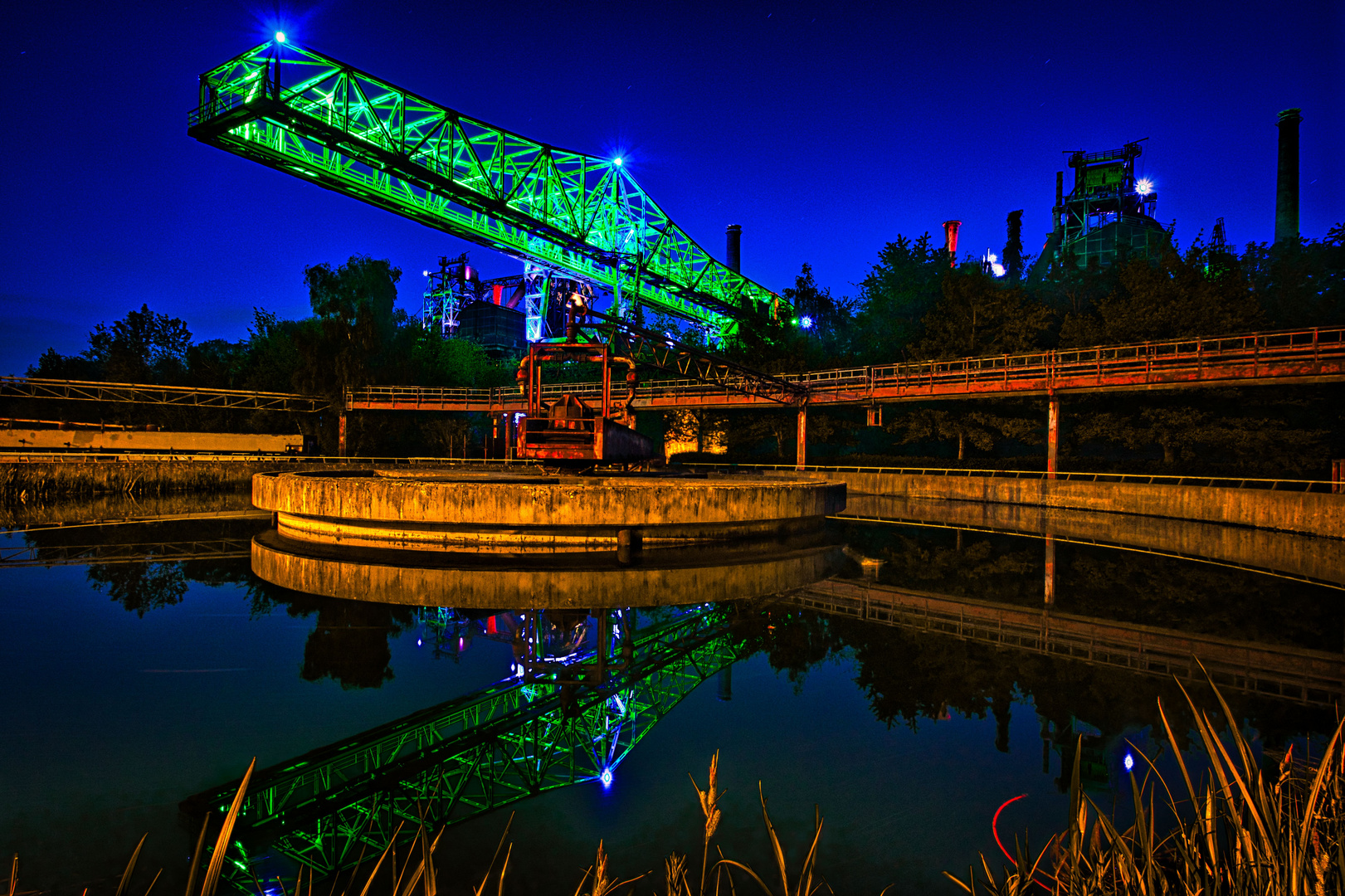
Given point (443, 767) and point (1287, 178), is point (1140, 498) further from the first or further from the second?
point (1287, 178)

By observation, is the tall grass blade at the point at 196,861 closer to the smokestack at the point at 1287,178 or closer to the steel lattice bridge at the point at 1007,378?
the steel lattice bridge at the point at 1007,378

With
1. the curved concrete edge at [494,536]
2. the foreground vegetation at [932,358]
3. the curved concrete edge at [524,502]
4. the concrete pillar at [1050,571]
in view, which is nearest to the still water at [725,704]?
the concrete pillar at [1050,571]

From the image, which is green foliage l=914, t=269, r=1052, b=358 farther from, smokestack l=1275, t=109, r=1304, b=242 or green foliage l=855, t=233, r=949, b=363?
smokestack l=1275, t=109, r=1304, b=242

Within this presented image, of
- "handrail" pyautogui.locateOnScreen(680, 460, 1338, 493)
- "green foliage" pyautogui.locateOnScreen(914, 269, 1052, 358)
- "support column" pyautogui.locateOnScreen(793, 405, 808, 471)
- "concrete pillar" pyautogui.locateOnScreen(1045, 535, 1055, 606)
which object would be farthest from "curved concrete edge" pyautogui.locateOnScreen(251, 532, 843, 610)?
"green foliage" pyautogui.locateOnScreen(914, 269, 1052, 358)

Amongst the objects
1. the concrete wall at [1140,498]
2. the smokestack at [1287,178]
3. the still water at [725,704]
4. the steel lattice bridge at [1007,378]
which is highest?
the smokestack at [1287,178]

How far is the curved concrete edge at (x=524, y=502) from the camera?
1365cm

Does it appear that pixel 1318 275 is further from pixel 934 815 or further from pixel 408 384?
pixel 408 384

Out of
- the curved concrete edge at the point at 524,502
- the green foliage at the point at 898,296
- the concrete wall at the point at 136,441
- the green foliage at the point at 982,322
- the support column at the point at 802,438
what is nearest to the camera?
the curved concrete edge at the point at 524,502

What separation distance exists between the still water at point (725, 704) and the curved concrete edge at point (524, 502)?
2623mm

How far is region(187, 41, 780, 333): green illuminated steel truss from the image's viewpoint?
31.4 m

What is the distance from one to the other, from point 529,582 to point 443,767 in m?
6.28

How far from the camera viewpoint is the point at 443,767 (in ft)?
16.6

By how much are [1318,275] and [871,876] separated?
6402 centimetres

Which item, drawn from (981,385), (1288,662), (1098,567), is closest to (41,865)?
(1288,662)
